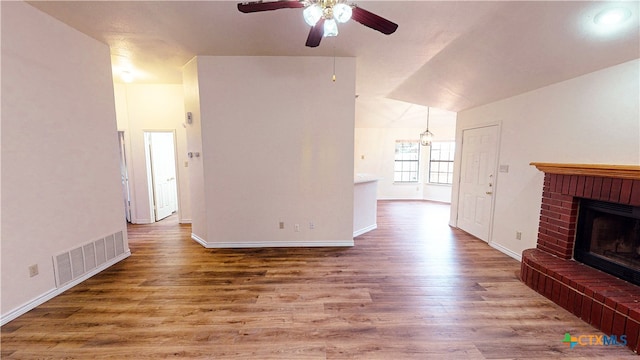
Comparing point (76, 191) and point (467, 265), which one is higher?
point (76, 191)

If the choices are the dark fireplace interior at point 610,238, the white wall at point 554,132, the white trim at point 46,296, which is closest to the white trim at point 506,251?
the white wall at point 554,132

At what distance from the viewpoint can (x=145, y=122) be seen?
4758mm

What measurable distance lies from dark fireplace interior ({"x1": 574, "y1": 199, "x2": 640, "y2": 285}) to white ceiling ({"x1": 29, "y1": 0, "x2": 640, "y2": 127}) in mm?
1439

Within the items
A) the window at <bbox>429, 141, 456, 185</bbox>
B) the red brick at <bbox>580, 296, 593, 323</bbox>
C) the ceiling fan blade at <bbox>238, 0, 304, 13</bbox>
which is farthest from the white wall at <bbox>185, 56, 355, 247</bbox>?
the window at <bbox>429, 141, 456, 185</bbox>

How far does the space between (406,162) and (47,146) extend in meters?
8.18

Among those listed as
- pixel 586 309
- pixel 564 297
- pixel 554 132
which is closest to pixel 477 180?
pixel 554 132

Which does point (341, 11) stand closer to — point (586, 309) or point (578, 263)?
point (586, 309)

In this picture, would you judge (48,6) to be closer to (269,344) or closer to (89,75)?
(89,75)

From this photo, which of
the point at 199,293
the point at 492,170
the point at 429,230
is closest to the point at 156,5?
the point at 199,293

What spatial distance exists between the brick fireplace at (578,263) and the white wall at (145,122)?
18.5 ft

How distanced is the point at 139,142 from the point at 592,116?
6.94 m

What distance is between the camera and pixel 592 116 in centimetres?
249

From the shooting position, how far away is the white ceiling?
7.09 feet

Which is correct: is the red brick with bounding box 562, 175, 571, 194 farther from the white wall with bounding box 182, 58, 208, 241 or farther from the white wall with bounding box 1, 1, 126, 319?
the white wall with bounding box 1, 1, 126, 319
